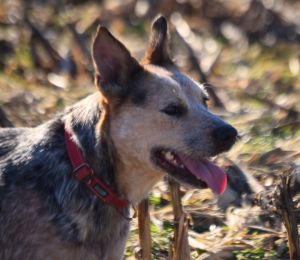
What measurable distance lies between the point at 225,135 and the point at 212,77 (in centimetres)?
586

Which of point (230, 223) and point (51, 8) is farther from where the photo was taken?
point (51, 8)

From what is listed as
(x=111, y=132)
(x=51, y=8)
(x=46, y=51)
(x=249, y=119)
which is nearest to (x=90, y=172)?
(x=111, y=132)

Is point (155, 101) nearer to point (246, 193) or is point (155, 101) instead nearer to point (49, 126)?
point (49, 126)

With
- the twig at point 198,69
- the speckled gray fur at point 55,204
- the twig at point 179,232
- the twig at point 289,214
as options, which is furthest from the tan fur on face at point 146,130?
the twig at point 198,69

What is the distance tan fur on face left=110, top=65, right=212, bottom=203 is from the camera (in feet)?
20.8

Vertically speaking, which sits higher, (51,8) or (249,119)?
(51,8)

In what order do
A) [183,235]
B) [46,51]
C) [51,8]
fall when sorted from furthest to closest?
1. [51,8]
2. [46,51]
3. [183,235]

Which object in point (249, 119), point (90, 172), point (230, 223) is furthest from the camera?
point (249, 119)

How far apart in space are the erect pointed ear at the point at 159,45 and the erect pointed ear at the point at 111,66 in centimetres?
39

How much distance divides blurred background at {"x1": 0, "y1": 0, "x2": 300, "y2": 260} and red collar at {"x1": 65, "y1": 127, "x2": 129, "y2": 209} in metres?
1.02

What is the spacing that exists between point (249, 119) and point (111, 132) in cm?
441

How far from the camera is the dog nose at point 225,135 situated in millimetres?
6266

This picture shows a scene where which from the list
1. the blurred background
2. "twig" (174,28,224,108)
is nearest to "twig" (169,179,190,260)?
the blurred background

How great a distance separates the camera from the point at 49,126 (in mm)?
6480
